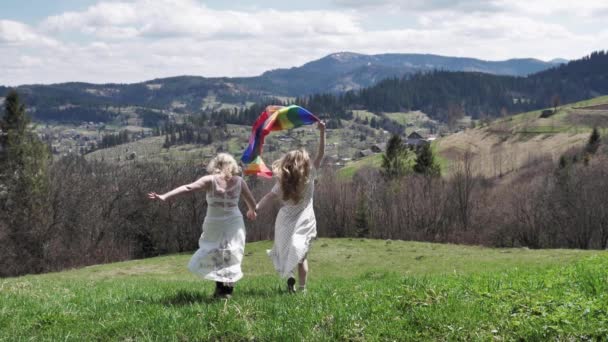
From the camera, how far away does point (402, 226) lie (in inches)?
3172

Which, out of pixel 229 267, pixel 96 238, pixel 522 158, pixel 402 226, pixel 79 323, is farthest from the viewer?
pixel 522 158

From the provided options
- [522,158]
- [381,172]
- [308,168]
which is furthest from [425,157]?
[308,168]

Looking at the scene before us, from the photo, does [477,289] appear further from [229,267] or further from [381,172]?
[381,172]

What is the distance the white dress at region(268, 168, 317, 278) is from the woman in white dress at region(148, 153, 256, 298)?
662 millimetres

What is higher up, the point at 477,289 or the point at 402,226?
the point at 477,289

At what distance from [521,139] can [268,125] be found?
170m

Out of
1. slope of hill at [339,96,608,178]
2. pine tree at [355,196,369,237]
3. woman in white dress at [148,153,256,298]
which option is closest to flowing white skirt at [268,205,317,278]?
woman in white dress at [148,153,256,298]

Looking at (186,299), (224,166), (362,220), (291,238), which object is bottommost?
(362,220)

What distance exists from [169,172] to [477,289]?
78.7 m

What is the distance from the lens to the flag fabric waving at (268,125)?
1194cm

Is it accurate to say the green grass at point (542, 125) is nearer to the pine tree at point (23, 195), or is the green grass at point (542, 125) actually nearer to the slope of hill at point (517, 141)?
the slope of hill at point (517, 141)

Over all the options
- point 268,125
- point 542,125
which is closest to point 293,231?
point 268,125

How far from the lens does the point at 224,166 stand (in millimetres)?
10086

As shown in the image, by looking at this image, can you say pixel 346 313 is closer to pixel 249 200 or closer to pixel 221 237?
pixel 221 237
